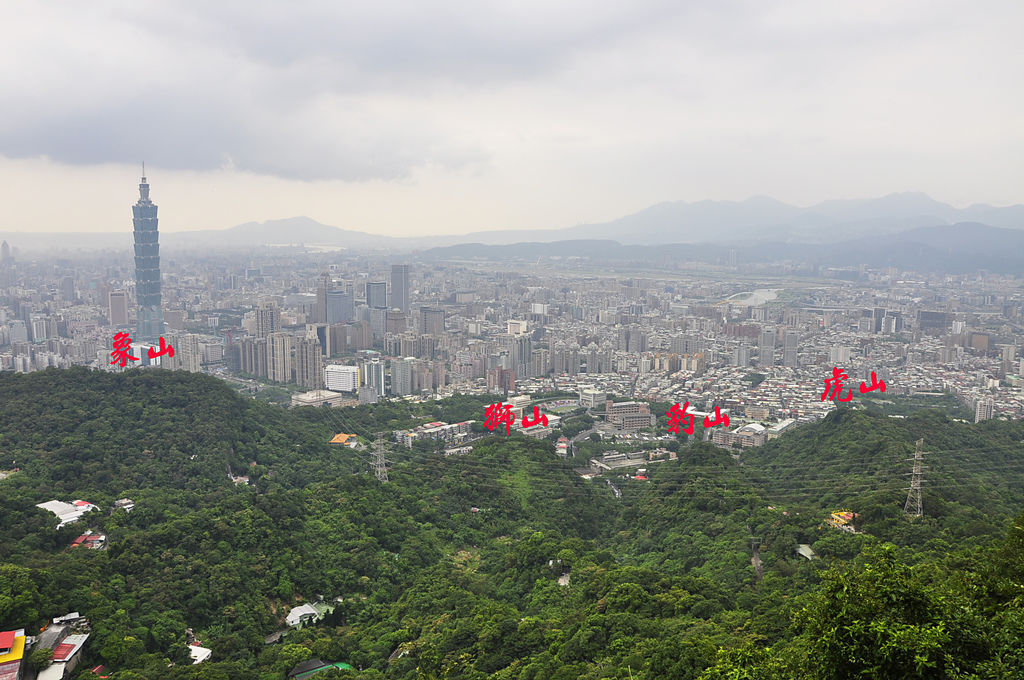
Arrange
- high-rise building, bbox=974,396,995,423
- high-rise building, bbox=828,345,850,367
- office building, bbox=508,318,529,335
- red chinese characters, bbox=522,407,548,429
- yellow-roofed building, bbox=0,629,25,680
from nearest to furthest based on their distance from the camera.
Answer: yellow-roofed building, bbox=0,629,25,680 → high-rise building, bbox=974,396,995,423 → red chinese characters, bbox=522,407,548,429 → high-rise building, bbox=828,345,850,367 → office building, bbox=508,318,529,335

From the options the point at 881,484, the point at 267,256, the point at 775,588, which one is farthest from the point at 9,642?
the point at 267,256

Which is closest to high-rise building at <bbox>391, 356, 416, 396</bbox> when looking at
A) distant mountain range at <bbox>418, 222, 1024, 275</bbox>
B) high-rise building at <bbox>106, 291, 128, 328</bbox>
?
high-rise building at <bbox>106, 291, 128, 328</bbox>

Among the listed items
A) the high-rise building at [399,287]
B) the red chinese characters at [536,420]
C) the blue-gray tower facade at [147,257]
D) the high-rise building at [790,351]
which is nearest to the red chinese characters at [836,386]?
the high-rise building at [790,351]

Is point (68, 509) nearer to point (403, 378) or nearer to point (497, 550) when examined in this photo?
point (497, 550)

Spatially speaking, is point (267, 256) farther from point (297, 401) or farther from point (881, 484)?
point (881, 484)

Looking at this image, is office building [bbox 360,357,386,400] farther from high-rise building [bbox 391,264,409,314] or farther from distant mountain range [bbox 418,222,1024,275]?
distant mountain range [bbox 418,222,1024,275]
